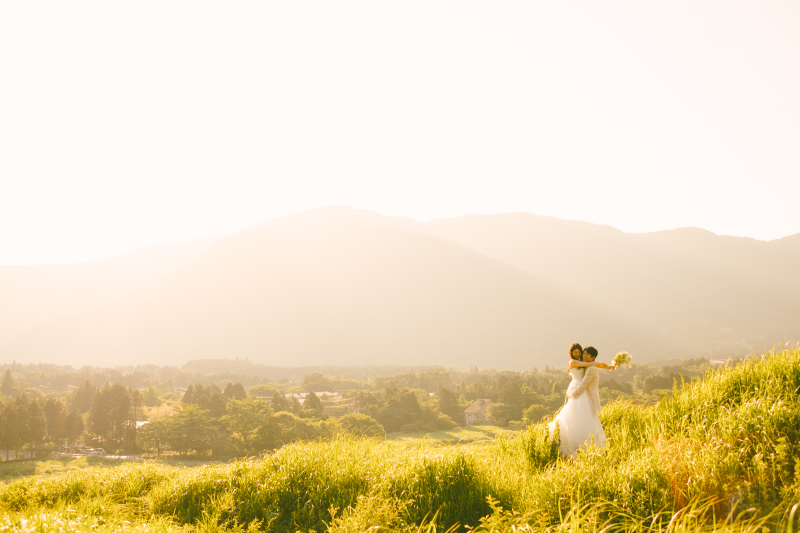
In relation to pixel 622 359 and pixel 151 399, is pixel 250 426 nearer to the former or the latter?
pixel 151 399

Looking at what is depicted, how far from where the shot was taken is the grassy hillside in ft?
18.4

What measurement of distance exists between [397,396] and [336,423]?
20.8 metres

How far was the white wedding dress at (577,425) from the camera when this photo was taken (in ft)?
30.0

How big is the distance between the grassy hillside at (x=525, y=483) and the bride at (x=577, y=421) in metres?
0.36

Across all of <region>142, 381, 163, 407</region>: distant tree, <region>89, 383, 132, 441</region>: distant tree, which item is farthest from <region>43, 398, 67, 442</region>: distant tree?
<region>142, 381, 163, 407</region>: distant tree

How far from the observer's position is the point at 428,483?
7738 millimetres

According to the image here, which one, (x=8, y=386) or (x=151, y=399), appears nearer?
(x=151, y=399)

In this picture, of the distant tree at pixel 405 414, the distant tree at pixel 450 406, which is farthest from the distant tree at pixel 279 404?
the distant tree at pixel 450 406

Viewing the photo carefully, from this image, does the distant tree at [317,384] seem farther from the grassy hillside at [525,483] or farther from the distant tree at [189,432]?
the grassy hillside at [525,483]

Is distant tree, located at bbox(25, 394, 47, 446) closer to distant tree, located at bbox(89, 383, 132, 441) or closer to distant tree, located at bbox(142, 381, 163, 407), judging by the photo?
distant tree, located at bbox(89, 383, 132, 441)

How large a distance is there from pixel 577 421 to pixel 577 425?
0.09 m

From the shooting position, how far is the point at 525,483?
7.43 metres

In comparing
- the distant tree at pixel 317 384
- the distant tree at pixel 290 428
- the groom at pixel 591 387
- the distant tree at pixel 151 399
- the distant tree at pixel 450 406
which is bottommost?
the distant tree at pixel 317 384

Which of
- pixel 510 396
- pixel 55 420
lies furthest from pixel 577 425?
pixel 55 420
